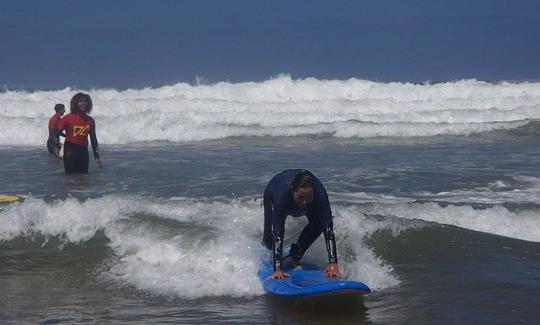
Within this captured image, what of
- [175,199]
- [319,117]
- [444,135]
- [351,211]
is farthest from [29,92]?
[351,211]

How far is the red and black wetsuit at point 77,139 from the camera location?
1265 cm

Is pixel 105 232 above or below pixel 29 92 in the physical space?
below

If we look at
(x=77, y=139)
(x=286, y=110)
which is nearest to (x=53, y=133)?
(x=77, y=139)

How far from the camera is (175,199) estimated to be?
11273 millimetres

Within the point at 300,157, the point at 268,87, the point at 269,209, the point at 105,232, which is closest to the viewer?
the point at 269,209

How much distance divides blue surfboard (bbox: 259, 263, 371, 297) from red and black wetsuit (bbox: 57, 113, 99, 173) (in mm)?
5749

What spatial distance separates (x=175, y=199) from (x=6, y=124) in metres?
11.5

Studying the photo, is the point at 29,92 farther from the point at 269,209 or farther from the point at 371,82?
the point at 269,209

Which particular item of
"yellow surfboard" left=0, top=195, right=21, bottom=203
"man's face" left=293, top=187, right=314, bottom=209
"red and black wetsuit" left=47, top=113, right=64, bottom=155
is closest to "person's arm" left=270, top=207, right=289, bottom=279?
"man's face" left=293, top=187, right=314, bottom=209

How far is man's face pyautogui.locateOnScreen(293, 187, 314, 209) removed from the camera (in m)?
6.80

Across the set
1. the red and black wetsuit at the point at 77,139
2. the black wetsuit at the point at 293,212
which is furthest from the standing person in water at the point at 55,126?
the black wetsuit at the point at 293,212

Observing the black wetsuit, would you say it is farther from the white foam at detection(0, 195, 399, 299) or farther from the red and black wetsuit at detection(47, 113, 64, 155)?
the red and black wetsuit at detection(47, 113, 64, 155)

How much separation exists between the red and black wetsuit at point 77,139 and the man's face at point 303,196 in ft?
20.8

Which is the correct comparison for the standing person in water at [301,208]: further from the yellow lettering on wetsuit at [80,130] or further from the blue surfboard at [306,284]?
the yellow lettering on wetsuit at [80,130]
